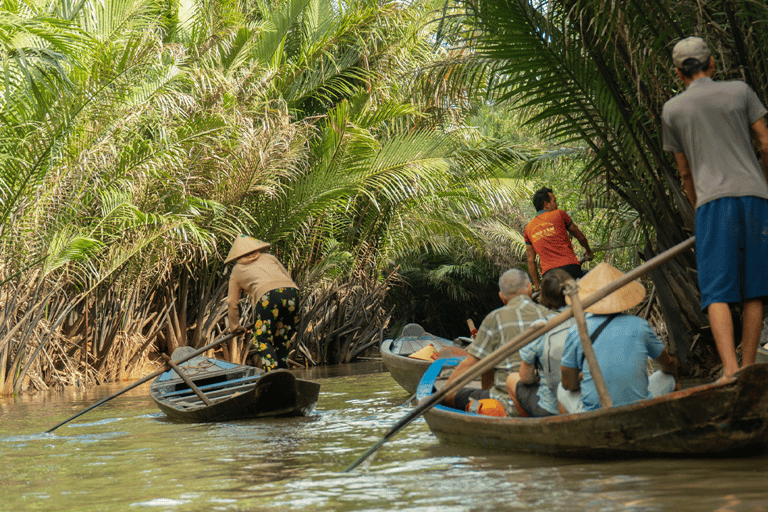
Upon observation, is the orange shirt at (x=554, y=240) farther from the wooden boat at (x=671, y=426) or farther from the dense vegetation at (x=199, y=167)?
the wooden boat at (x=671, y=426)

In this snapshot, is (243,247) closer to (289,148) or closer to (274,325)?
(274,325)

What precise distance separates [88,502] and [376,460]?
1614mm

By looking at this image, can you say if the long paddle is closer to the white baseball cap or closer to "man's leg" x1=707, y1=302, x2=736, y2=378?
"man's leg" x1=707, y1=302, x2=736, y2=378

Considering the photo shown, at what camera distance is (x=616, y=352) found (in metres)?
4.07

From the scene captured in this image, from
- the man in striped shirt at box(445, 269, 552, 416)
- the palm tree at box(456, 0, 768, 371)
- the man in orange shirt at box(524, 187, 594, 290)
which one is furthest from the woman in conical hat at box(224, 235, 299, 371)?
the man in striped shirt at box(445, 269, 552, 416)

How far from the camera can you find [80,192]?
11.1 m

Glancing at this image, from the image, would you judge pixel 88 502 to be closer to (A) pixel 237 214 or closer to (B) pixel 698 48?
(B) pixel 698 48

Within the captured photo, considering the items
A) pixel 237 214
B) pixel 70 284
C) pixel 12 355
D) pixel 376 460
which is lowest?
pixel 376 460

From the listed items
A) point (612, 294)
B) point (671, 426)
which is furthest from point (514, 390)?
point (671, 426)

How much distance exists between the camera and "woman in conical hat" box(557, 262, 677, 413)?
160 inches

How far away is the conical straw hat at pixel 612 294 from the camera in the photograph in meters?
4.12

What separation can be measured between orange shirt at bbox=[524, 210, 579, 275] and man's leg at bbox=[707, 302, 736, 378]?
3.81 m

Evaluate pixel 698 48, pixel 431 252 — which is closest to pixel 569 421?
pixel 698 48

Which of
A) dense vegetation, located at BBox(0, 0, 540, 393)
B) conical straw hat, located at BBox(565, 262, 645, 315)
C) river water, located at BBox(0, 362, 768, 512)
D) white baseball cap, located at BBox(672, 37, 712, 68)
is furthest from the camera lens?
dense vegetation, located at BBox(0, 0, 540, 393)
